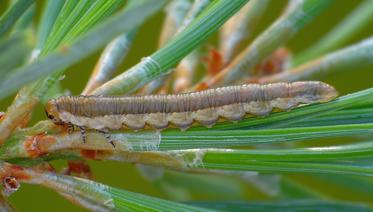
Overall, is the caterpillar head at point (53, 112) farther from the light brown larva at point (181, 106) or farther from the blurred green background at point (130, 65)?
the blurred green background at point (130, 65)

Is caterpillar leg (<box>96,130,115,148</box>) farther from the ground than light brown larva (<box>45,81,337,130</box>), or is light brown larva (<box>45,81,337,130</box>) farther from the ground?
light brown larva (<box>45,81,337,130</box>)

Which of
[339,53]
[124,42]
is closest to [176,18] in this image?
[124,42]

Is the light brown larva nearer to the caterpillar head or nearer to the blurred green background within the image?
the caterpillar head

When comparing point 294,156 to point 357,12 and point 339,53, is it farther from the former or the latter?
point 357,12

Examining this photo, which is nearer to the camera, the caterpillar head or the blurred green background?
the caterpillar head

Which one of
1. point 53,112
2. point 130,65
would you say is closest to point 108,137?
point 53,112

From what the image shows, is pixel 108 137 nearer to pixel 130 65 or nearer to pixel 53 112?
pixel 53 112

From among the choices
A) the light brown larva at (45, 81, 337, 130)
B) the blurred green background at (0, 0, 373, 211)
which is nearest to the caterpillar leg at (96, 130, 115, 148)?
the light brown larva at (45, 81, 337, 130)

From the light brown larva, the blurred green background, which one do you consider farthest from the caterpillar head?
the blurred green background
